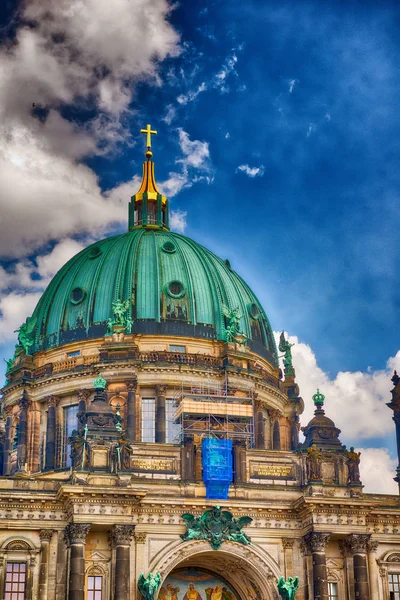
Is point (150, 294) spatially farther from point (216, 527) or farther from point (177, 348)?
point (216, 527)

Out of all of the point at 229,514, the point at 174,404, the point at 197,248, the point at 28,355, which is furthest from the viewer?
the point at 197,248

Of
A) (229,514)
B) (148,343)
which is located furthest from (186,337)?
(229,514)

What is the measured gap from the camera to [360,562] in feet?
183

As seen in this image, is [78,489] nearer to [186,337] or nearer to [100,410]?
[100,410]

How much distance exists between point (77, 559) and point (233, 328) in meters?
22.6

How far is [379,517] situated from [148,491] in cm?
1361

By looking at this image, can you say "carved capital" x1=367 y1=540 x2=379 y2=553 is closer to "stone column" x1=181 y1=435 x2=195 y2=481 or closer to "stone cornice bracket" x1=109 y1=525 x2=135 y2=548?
"stone column" x1=181 y1=435 x2=195 y2=481

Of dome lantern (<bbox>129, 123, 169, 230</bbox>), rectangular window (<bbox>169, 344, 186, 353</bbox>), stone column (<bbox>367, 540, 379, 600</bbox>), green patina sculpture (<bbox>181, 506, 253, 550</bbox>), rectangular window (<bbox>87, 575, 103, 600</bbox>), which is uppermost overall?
dome lantern (<bbox>129, 123, 169, 230</bbox>)

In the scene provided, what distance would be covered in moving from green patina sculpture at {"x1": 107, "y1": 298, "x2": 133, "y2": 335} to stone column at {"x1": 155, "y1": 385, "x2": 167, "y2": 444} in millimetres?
4670

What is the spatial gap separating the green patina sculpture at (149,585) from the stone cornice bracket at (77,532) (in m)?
3.81

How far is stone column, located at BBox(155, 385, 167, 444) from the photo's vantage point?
63.8m

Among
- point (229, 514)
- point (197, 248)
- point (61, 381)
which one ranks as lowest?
point (229, 514)

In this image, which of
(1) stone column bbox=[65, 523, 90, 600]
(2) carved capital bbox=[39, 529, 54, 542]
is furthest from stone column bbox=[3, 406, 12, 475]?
(1) stone column bbox=[65, 523, 90, 600]

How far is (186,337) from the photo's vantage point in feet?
223
